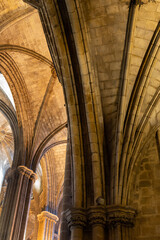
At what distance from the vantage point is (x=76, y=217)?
5.13 meters

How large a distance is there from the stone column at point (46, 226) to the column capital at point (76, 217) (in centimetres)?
934

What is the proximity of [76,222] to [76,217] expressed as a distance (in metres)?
0.08

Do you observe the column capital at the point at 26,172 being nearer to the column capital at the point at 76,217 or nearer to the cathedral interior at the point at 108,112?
the cathedral interior at the point at 108,112

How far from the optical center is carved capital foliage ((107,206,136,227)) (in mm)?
5023

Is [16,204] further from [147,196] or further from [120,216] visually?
[120,216]

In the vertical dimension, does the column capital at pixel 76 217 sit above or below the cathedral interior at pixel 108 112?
below

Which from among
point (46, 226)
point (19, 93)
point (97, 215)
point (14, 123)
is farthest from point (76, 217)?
point (46, 226)

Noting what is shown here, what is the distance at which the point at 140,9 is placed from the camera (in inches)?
241

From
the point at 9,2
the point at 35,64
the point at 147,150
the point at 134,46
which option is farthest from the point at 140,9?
the point at 35,64

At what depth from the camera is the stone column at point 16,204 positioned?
9.85 m

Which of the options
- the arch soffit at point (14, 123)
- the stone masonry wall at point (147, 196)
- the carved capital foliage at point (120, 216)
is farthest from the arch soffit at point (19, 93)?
the carved capital foliage at point (120, 216)

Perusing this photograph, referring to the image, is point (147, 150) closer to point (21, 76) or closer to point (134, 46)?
point (134, 46)

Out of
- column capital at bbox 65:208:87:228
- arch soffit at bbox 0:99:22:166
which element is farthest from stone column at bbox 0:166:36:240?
column capital at bbox 65:208:87:228

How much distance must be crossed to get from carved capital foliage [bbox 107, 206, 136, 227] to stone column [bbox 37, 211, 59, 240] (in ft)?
31.5
